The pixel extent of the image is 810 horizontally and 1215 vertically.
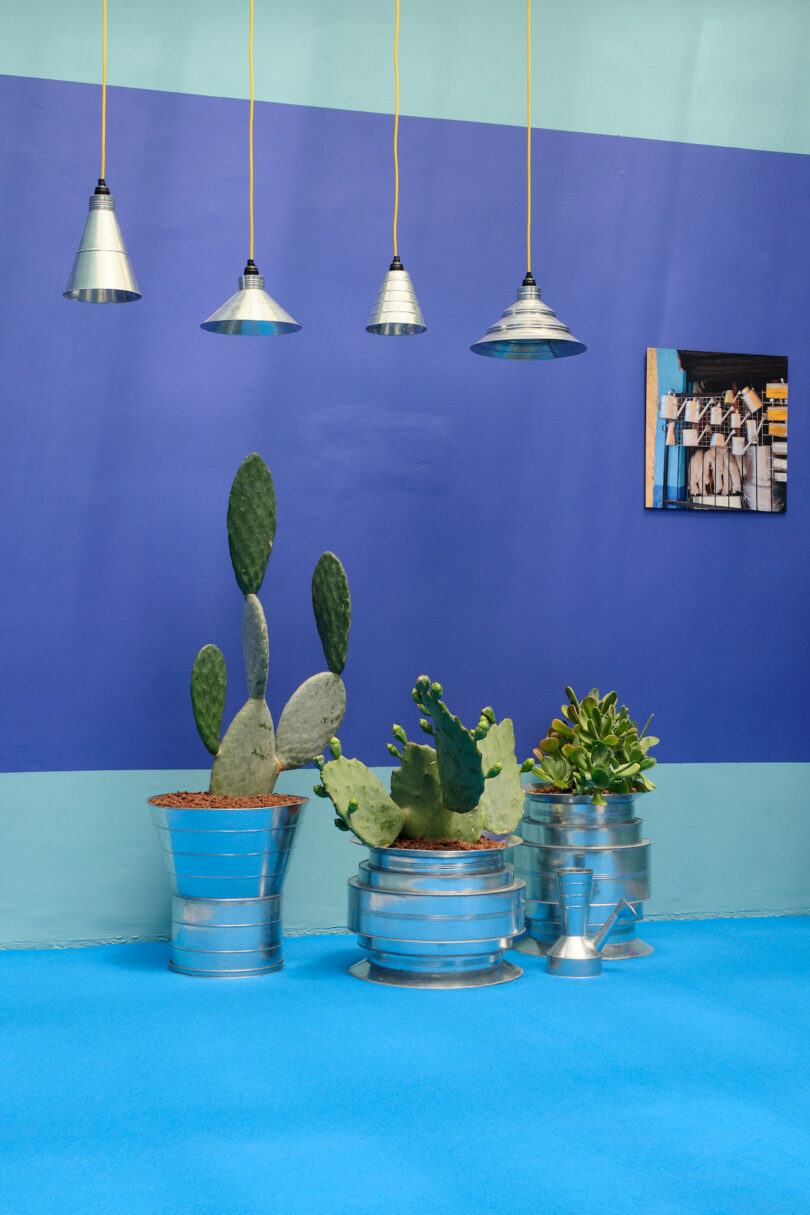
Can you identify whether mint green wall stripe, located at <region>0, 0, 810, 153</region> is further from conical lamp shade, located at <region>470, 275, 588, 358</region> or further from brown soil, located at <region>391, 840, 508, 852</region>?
brown soil, located at <region>391, 840, 508, 852</region>

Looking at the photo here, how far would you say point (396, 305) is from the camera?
3.29 meters

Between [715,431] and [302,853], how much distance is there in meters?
1.89

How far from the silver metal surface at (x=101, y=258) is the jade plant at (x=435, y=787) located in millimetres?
1267

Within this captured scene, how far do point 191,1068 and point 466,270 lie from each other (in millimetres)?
2528

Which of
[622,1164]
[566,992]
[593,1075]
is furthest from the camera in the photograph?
[566,992]

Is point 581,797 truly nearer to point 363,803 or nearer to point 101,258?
point 363,803

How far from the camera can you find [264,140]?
3.75 m

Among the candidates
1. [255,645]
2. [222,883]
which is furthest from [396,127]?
[222,883]

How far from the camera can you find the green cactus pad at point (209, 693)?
3295 mm

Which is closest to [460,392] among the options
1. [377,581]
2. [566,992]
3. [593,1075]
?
[377,581]

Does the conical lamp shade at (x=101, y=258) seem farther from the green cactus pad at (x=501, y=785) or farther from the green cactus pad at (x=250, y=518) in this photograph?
the green cactus pad at (x=501, y=785)

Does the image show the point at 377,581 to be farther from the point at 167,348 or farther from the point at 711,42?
the point at 711,42

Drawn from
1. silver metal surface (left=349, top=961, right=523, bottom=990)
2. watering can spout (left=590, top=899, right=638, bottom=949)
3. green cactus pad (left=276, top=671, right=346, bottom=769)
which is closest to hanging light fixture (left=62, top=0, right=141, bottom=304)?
green cactus pad (left=276, top=671, right=346, bottom=769)

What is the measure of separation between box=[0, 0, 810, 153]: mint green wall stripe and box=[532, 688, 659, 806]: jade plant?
1890mm
